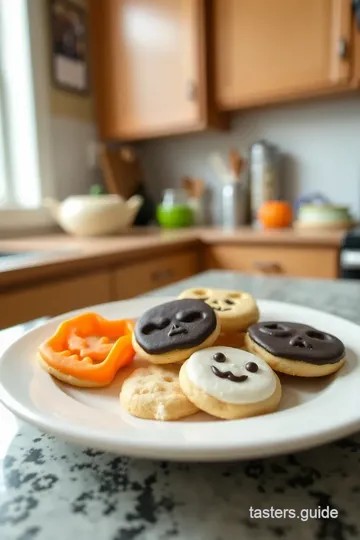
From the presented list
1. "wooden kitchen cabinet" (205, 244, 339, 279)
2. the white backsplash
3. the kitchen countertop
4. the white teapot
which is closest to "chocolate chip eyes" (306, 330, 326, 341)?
the kitchen countertop

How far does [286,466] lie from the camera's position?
12.5 inches

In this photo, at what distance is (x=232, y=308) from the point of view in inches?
19.5

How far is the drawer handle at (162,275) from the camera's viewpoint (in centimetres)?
162

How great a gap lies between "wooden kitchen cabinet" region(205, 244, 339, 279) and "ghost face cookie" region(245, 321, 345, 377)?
120 centimetres

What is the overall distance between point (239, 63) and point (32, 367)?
183cm

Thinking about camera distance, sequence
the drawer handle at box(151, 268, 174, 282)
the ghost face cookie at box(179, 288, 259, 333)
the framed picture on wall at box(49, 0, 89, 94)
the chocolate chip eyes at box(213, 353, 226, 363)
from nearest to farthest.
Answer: the chocolate chip eyes at box(213, 353, 226, 363)
the ghost face cookie at box(179, 288, 259, 333)
the drawer handle at box(151, 268, 174, 282)
the framed picture on wall at box(49, 0, 89, 94)

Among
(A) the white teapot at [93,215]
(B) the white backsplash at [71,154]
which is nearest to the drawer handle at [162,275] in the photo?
(A) the white teapot at [93,215]

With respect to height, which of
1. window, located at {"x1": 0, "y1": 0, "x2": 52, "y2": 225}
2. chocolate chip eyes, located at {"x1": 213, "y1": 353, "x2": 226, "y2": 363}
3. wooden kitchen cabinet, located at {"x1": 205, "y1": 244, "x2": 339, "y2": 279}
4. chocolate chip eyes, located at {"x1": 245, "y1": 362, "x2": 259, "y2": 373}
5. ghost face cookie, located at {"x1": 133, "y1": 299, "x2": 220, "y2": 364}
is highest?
window, located at {"x1": 0, "y1": 0, "x2": 52, "y2": 225}

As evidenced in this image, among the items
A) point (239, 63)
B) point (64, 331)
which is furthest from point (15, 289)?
point (239, 63)

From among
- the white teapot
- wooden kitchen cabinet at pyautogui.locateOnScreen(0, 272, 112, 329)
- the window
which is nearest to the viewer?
wooden kitchen cabinet at pyautogui.locateOnScreen(0, 272, 112, 329)

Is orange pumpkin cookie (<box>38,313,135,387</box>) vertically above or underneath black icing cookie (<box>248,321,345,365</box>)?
underneath

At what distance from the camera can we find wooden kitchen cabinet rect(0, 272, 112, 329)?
1.11 metres

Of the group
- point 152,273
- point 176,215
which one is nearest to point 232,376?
point 152,273

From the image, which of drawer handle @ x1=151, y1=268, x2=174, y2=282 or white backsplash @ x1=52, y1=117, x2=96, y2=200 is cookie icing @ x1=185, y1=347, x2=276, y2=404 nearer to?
drawer handle @ x1=151, y1=268, x2=174, y2=282
